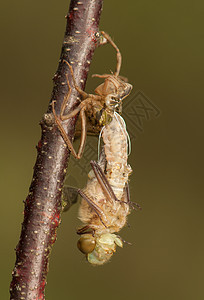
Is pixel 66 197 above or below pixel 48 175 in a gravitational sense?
below

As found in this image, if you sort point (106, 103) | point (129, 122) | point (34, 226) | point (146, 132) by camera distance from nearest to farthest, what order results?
1. point (34, 226)
2. point (106, 103)
3. point (129, 122)
4. point (146, 132)

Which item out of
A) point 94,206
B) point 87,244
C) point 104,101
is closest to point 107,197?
point 94,206

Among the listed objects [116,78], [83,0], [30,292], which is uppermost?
[83,0]

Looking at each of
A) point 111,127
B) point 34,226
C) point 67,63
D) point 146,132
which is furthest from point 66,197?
point 146,132

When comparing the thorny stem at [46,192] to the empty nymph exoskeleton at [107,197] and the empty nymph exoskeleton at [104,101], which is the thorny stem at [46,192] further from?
the empty nymph exoskeleton at [107,197]

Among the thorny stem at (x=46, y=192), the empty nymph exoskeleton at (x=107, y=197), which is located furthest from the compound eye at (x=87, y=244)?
the thorny stem at (x=46, y=192)

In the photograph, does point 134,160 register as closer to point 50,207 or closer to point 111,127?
point 111,127

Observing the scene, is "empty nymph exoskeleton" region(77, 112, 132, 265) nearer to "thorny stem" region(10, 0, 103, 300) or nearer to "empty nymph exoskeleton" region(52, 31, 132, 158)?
"empty nymph exoskeleton" region(52, 31, 132, 158)
